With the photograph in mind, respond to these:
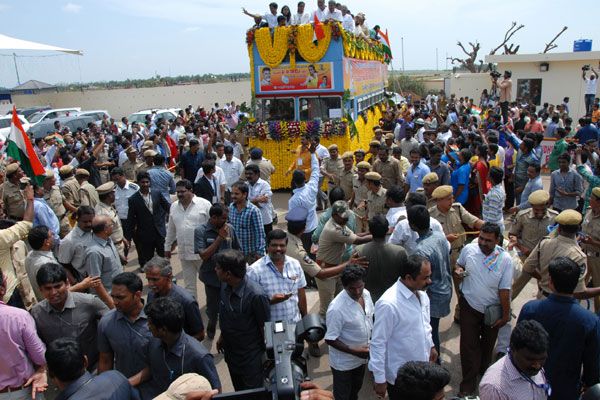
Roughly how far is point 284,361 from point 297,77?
10.0 m

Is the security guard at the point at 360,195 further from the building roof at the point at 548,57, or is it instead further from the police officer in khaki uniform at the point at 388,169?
the building roof at the point at 548,57

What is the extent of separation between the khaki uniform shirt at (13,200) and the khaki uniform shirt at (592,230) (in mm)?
7012

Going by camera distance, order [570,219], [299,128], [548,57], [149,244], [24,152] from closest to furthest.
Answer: [570,219] < [24,152] < [149,244] < [299,128] < [548,57]

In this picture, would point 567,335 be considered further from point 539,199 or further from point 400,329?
point 539,199

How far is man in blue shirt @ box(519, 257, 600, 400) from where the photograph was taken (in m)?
3.06

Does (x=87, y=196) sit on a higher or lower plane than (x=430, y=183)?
lower

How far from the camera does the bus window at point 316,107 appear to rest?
11766mm

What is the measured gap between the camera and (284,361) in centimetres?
232

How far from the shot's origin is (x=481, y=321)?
13.7 ft

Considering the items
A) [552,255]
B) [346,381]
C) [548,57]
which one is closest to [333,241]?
[346,381]

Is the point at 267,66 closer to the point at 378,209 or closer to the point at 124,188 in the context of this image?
the point at 124,188

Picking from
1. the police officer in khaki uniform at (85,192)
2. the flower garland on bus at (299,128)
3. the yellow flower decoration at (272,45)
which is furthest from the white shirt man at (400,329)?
the yellow flower decoration at (272,45)

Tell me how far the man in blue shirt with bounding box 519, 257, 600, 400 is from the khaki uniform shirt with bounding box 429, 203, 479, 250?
6.20 feet

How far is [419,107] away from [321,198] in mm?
12180
